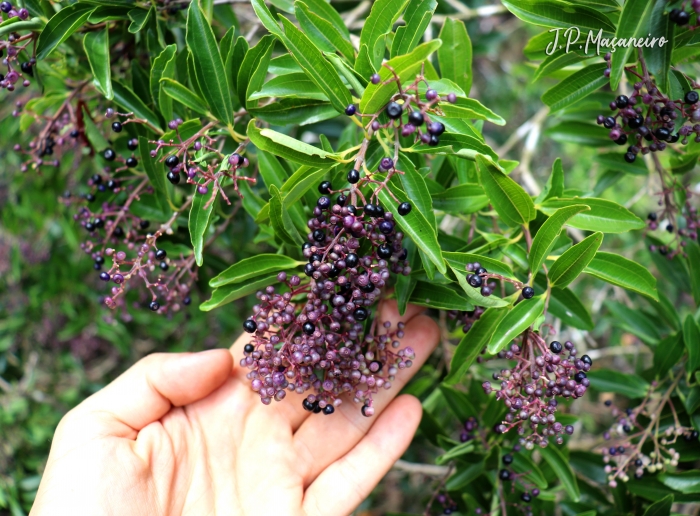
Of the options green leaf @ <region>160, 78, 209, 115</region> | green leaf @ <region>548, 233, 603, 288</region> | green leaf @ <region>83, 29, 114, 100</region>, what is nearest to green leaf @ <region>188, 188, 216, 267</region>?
green leaf @ <region>160, 78, 209, 115</region>

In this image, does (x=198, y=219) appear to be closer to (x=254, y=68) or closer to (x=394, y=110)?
(x=254, y=68)

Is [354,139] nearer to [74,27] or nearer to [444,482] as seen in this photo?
[74,27]

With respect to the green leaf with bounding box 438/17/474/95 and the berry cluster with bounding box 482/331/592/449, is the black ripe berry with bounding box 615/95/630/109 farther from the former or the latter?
the berry cluster with bounding box 482/331/592/449

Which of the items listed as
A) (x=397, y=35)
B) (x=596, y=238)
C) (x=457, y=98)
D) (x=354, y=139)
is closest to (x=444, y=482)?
(x=596, y=238)

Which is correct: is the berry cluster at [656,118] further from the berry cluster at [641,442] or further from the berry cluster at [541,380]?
the berry cluster at [641,442]

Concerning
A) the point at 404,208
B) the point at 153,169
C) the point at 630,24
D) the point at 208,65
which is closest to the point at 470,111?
the point at 404,208

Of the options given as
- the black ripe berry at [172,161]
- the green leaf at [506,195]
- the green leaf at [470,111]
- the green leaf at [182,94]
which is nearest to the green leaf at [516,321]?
the green leaf at [506,195]
